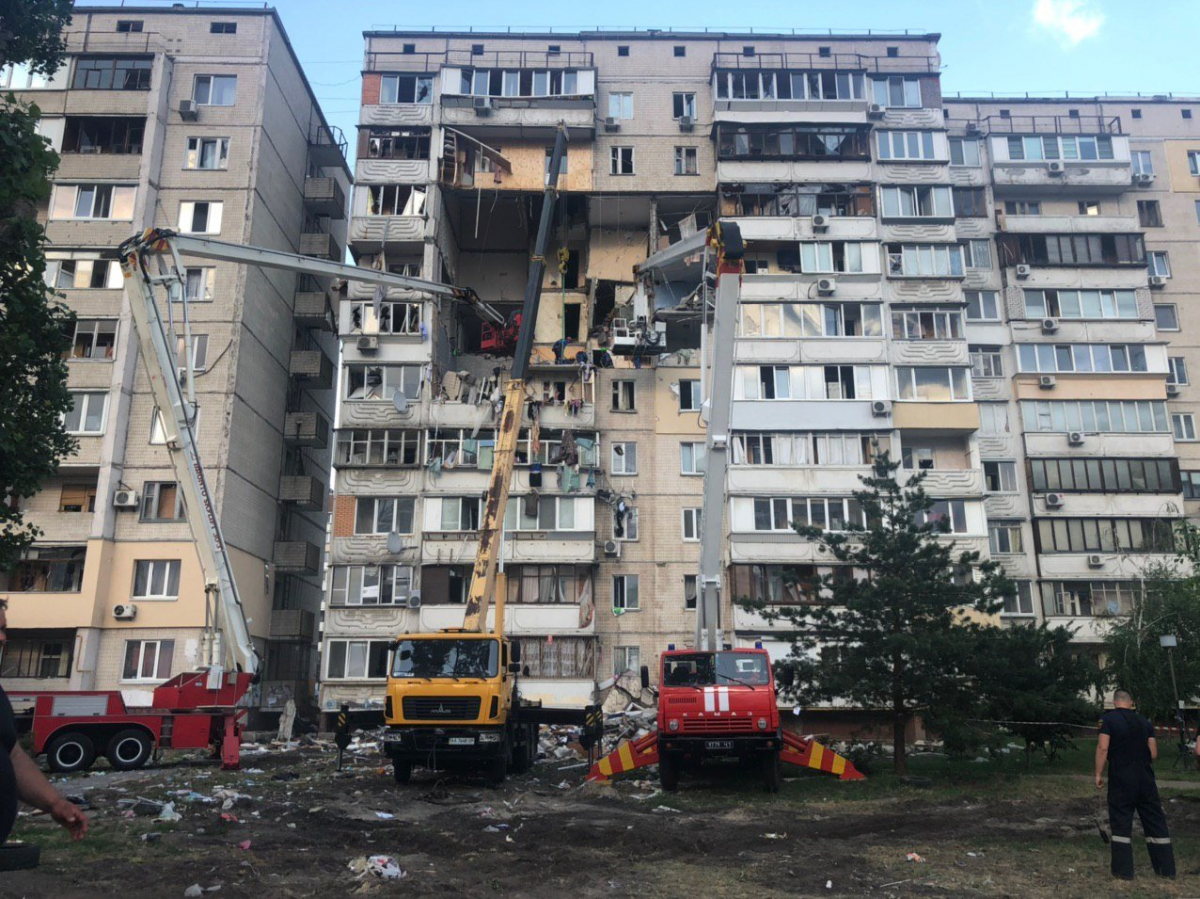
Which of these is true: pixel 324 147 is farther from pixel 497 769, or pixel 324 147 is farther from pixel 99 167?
pixel 497 769

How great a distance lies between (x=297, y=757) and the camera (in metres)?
27.6

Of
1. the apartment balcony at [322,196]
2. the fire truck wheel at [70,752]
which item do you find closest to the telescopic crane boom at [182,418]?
the fire truck wheel at [70,752]

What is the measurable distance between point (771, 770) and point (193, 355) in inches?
1009

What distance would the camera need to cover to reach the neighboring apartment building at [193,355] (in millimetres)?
35438

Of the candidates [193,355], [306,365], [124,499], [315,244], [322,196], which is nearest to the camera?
[193,355]

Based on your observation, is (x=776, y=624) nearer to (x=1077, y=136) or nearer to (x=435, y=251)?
(x=435, y=251)

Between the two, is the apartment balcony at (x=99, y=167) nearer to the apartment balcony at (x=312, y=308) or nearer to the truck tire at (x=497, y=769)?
the apartment balcony at (x=312, y=308)

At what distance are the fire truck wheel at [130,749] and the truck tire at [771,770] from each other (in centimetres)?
1469

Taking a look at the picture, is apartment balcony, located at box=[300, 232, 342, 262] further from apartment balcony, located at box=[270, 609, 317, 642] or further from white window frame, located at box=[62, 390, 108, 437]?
apartment balcony, located at box=[270, 609, 317, 642]

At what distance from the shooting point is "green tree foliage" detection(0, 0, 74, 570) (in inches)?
611

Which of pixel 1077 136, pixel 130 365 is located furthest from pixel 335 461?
pixel 1077 136

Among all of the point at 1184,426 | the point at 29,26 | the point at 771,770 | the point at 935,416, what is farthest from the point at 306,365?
the point at 1184,426

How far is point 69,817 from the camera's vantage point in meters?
4.56

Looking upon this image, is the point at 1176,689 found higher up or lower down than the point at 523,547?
lower down
